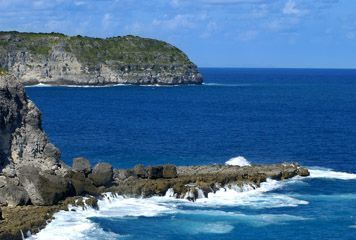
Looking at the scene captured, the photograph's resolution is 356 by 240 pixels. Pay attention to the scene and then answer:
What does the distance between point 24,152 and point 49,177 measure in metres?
6.64

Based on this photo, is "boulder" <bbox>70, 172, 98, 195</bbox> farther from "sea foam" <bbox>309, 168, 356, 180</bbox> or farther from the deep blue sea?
"sea foam" <bbox>309, 168, 356, 180</bbox>

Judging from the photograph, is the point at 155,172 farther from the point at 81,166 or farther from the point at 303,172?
the point at 303,172

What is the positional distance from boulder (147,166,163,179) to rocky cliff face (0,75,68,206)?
9.11m

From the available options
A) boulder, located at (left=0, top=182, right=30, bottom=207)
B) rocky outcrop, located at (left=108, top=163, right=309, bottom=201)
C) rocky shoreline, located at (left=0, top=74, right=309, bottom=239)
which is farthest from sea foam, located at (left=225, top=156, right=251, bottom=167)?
boulder, located at (left=0, top=182, right=30, bottom=207)

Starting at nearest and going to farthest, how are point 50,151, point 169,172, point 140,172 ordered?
point 50,151
point 140,172
point 169,172

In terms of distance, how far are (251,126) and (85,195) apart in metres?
75.9

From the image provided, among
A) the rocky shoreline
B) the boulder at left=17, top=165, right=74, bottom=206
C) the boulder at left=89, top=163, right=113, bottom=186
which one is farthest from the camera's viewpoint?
the boulder at left=89, top=163, right=113, bottom=186

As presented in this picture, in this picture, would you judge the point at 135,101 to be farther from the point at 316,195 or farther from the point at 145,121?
the point at 316,195

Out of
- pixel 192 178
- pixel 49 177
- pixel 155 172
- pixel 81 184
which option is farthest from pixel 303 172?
pixel 49 177

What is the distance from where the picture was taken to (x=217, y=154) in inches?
3863

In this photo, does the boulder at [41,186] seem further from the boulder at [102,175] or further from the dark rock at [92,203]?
the boulder at [102,175]

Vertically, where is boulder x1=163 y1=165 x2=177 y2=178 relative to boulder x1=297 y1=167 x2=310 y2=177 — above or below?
above

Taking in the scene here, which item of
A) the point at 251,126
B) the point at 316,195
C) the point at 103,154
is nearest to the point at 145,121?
the point at 251,126

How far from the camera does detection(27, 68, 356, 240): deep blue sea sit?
179ft
